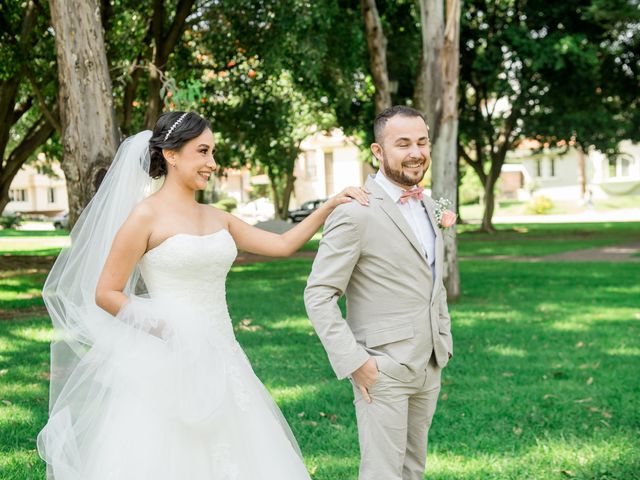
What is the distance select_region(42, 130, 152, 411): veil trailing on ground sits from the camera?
14.0ft

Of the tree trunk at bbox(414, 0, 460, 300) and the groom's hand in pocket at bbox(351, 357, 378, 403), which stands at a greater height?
the tree trunk at bbox(414, 0, 460, 300)

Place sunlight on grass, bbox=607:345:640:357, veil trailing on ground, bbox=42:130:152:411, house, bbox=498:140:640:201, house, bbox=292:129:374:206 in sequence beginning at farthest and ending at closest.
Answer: house, bbox=292:129:374:206, house, bbox=498:140:640:201, sunlight on grass, bbox=607:345:640:357, veil trailing on ground, bbox=42:130:152:411

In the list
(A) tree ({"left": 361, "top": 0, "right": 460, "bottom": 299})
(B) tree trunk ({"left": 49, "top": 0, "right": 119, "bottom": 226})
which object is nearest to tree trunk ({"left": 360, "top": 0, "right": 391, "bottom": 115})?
(A) tree ({"left": 361, "top": 0, "right": 460, "bottom": 299})

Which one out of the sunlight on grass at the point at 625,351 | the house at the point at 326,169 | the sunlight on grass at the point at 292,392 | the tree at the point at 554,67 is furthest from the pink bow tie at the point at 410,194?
the house at the point at 326,169

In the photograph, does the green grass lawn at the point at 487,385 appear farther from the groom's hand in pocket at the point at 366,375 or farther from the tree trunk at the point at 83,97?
the tree trunk at the point at 83,97

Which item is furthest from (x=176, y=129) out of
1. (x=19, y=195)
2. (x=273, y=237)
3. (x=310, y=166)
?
(x=19, y=195)

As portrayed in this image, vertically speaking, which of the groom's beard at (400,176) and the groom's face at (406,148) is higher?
the groom's face at (406,148)

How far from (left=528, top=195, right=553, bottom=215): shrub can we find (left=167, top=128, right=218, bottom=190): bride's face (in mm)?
51570

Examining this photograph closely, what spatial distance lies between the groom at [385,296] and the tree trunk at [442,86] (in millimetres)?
8739

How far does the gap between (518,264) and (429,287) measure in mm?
16973

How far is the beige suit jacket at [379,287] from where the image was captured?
3600 mm

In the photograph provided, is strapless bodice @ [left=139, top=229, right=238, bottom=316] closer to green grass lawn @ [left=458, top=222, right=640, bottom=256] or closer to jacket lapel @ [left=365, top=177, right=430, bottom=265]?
jacket lapel @ [left=365, top=177, right=430, bottom=265]

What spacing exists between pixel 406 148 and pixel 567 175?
75.7 m

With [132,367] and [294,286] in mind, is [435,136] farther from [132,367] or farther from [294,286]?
[132,367]
